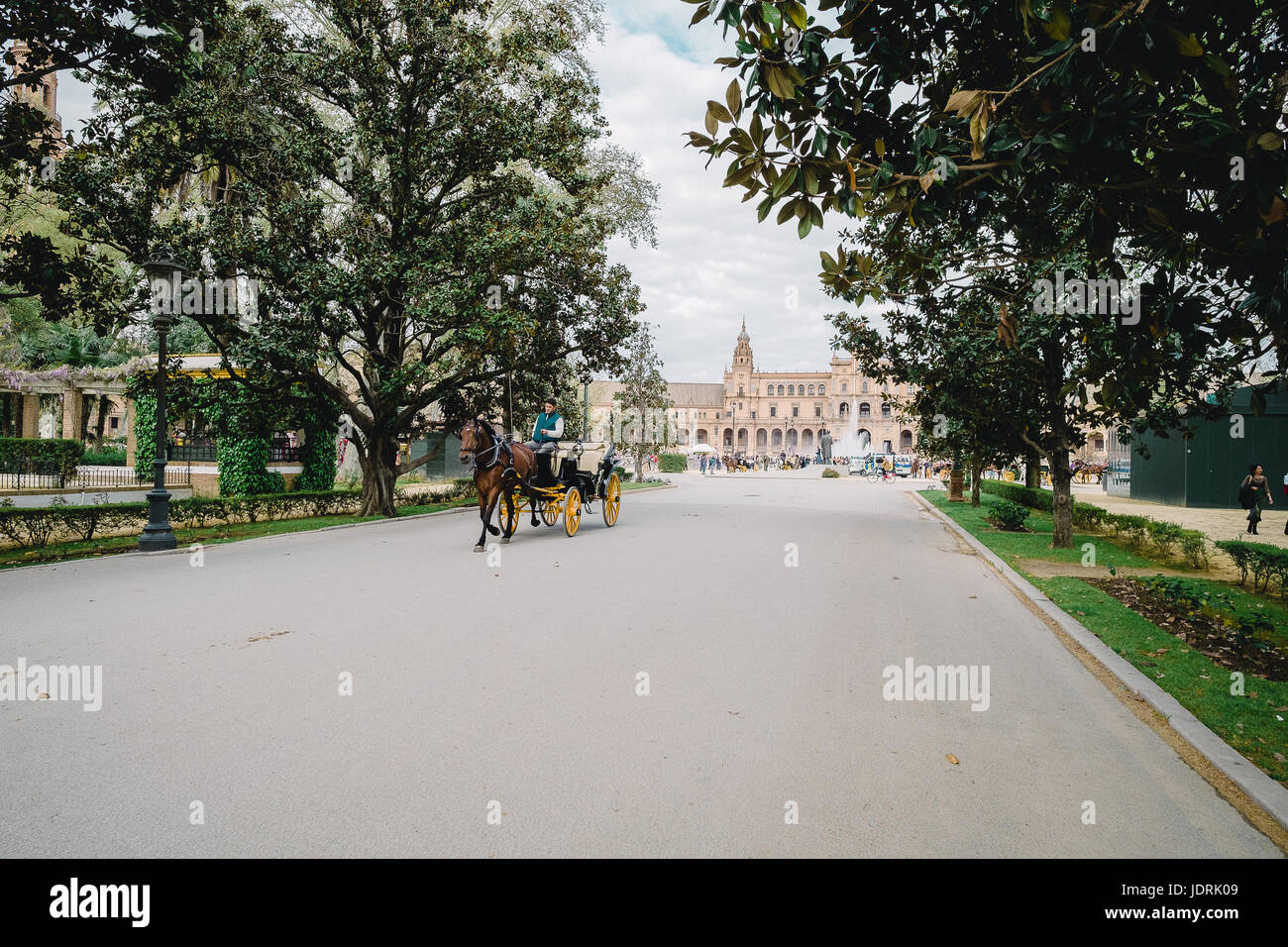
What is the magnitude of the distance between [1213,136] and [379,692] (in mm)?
5782

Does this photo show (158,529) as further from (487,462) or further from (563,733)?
(563,733)

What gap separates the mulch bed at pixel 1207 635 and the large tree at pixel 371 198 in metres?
12.5

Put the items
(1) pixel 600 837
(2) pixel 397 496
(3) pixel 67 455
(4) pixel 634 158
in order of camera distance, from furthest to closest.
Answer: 1. (4) pixel 634 158
2. (3) pixel 67 455
3. (2) pixel 397 496
4. (1) pixel 600 837

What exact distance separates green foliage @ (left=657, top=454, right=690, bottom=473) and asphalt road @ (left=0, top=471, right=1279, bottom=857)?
5460 cm

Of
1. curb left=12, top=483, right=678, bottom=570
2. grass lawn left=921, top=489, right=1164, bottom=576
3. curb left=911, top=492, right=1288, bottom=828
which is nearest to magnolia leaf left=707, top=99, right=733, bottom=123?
curb left=911, top=492, right=1288, bottom=828

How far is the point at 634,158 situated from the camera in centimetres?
2978

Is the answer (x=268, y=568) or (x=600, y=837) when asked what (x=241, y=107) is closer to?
(x=268, y=568)

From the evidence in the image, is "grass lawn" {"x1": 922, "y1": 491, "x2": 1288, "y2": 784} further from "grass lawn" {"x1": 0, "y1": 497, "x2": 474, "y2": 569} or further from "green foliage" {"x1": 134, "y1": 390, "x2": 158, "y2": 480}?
"green foliage" {"x1": 134, "y1": 390, "x2": 158, "y2": 480}

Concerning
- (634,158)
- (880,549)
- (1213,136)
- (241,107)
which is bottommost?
(880,549)

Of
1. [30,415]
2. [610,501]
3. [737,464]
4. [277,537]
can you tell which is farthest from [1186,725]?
[737,464]

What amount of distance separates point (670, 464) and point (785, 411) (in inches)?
3029

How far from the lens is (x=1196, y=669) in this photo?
19.2ft

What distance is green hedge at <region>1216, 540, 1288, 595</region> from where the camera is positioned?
28.4ft
